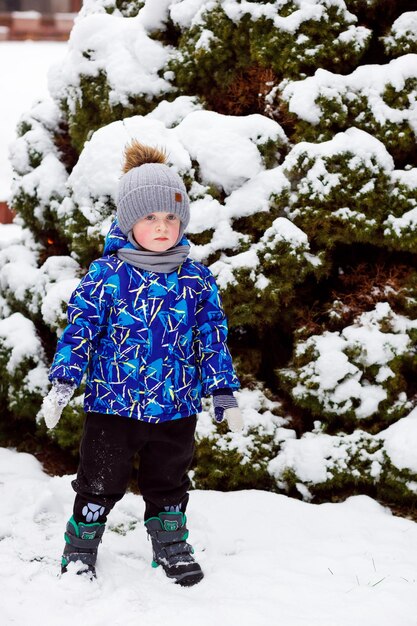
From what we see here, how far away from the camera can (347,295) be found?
315 cm

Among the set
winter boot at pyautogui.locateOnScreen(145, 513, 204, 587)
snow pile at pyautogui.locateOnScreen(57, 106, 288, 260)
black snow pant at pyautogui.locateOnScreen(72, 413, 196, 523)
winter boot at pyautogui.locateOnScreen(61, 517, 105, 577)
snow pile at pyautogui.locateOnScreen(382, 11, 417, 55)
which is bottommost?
winter boot at pyautogui.locateOnScreen(145, 513, 204, 587)

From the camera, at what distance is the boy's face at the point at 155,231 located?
7.38ft

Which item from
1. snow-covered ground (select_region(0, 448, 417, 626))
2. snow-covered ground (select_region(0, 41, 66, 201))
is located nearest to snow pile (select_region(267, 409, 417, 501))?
snow-covered ground (select_region(0, 448, 417, 626))

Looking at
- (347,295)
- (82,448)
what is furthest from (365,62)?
(82,448)

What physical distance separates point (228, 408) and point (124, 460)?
43 cm

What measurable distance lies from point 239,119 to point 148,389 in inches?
61.1

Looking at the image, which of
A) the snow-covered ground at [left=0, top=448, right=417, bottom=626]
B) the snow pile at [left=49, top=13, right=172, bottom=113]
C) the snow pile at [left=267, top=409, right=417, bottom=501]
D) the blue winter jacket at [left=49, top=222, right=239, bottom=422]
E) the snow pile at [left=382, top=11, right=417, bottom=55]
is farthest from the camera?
the snow pile at [left=49, top=13, right=172, bottom=113]

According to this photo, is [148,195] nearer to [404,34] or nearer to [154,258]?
[154,258]

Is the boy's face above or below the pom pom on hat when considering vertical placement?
below

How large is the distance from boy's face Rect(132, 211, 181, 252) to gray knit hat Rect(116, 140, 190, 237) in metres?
0.02

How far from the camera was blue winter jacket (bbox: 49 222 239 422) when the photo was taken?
2211 mm

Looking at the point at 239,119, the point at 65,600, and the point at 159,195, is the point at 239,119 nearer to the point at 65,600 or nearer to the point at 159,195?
the point at 159,195

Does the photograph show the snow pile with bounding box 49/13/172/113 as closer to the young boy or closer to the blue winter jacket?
the young boy

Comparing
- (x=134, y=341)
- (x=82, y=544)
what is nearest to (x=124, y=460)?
(x=82, y=544)
